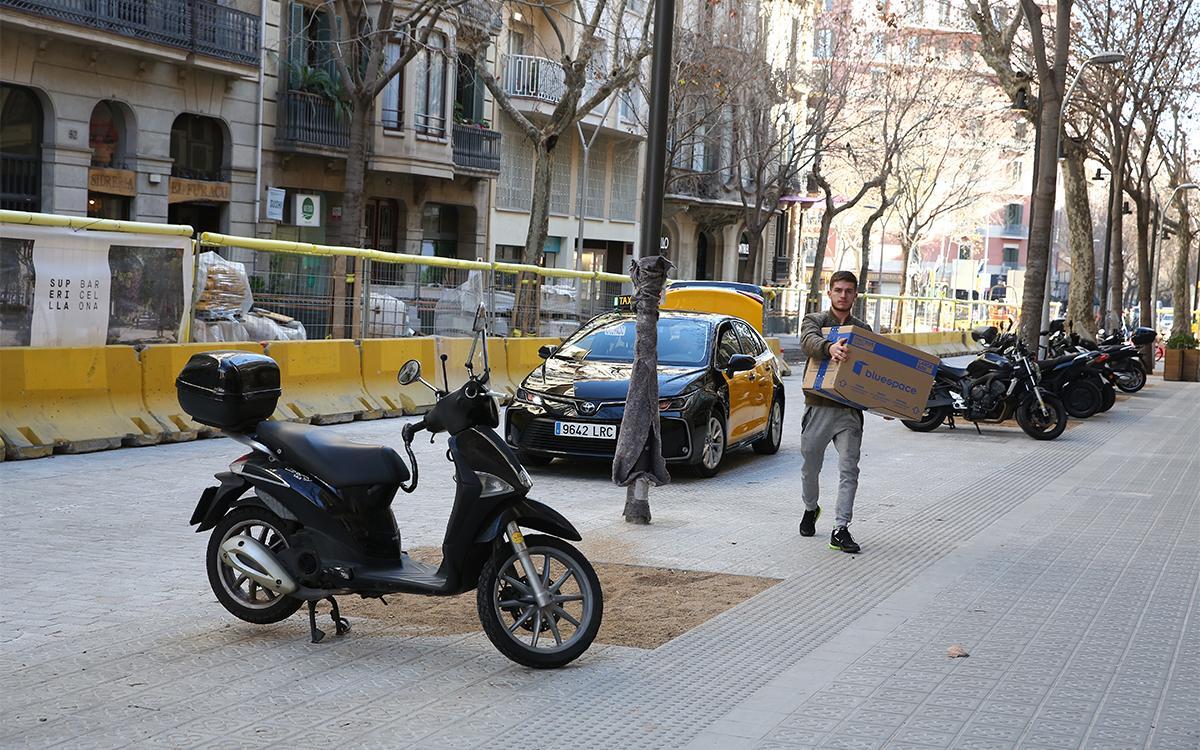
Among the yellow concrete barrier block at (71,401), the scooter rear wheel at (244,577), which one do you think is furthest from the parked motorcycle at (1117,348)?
the scooter rear wheel at (244,577)

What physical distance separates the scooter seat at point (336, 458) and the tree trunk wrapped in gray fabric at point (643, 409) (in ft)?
12.1

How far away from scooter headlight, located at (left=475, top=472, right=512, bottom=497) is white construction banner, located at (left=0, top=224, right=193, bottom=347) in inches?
273

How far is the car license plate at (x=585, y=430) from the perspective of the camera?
38.8 feet

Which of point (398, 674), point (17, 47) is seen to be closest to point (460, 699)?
point (398, 674)

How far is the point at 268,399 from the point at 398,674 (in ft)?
4.73

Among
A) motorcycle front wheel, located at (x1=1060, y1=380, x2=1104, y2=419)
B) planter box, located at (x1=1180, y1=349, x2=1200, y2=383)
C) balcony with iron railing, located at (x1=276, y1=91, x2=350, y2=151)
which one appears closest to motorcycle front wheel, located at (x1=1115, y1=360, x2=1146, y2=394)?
motorcycle front wheel, located at (x1=1060, y1=380, x2=1104, y2=419)

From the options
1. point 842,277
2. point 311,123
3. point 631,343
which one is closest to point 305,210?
point 311,123

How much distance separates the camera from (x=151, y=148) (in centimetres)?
2797

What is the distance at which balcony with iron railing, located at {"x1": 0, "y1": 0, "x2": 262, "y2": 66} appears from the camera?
24766mm

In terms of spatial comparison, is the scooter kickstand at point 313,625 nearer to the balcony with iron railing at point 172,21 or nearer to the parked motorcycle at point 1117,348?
the parked motorcycle at point 1117,348

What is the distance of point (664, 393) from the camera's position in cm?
1223

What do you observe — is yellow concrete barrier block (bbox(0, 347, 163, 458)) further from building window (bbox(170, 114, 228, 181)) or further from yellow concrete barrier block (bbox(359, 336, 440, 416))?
building window (bbox(170, 114, 228, 181))

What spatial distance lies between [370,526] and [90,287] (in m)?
7.12

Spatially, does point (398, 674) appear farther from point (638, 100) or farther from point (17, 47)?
point (638, 100)
